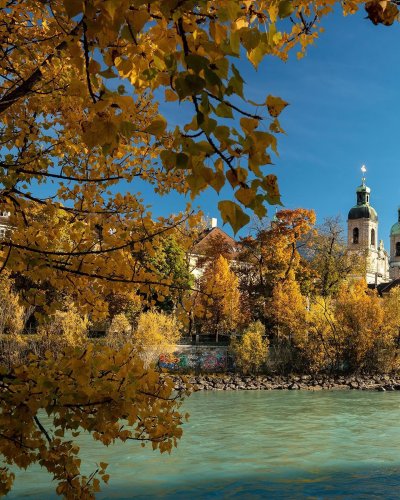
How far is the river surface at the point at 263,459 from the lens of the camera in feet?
45.9

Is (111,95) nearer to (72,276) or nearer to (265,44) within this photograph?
(265,44)

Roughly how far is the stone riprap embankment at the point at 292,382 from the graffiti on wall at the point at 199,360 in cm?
193

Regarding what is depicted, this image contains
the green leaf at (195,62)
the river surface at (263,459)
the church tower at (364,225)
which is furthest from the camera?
the church tower at (364,225)

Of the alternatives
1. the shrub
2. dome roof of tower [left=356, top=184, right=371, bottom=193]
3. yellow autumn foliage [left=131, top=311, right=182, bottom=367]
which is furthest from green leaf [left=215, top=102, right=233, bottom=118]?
dome roof of tower [left=356, top=184, right=371, bottom=193]

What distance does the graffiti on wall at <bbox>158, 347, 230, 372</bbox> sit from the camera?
42.6 meters

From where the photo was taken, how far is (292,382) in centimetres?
4003

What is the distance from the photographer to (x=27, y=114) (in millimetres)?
5582

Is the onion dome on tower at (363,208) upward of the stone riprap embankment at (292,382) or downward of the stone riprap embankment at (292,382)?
upward

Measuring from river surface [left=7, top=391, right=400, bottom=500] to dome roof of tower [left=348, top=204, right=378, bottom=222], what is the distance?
91668 millimetres

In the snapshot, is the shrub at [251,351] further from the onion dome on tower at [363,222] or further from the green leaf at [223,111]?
the onion dome on tower at [363,222]

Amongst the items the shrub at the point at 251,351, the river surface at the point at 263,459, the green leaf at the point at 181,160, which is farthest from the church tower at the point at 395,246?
the green leaf at the point at 181,160

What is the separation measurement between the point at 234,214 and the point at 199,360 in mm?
42545

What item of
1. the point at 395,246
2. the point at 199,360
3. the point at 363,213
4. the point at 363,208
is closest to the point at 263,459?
the point at 199,360

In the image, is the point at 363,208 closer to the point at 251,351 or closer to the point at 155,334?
the point at 251,351
